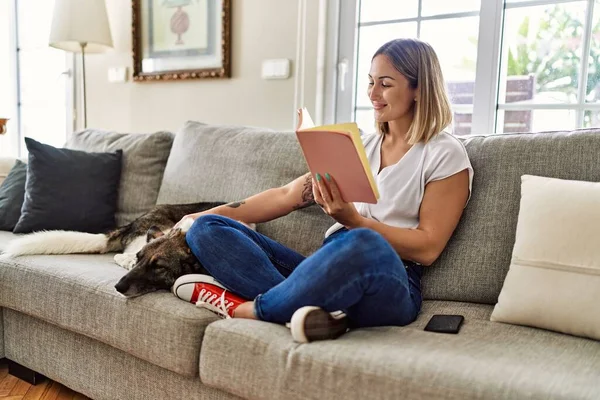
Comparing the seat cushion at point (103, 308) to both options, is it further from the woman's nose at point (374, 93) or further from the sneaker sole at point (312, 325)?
the woman's nose at point (374, 93)

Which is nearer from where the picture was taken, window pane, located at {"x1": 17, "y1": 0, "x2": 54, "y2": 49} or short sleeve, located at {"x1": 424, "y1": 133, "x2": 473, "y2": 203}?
short sleeve, located at {"x1": 424, "y1": 133, "x2": 473, "y2": 203}

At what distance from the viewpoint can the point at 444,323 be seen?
1249 millimetres

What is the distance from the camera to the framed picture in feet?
9.68

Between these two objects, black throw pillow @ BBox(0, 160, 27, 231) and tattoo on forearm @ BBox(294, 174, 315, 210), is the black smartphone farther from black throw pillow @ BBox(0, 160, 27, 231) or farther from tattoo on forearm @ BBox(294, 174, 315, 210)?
black throw pillow @ BBox(0, 160, 27, 231)

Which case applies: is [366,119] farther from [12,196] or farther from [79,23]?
[79,23]

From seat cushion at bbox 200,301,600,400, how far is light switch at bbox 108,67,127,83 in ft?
8.48

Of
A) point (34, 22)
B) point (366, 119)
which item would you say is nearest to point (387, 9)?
point (366, 119)

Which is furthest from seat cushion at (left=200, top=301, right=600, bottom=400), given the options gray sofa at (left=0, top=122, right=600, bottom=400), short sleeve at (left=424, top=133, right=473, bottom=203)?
short sleeve at (left=424, top=133, right=473, bottom=203)

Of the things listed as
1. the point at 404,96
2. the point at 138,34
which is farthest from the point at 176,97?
the point at 404,96

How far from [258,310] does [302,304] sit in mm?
157

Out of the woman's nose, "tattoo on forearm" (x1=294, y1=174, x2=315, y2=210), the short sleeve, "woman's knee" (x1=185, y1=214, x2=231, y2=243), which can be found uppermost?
the woman's nose

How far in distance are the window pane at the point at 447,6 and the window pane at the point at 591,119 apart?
25.3 inches

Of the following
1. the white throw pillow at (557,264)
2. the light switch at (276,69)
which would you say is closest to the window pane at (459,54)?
the light switch at (276,69)

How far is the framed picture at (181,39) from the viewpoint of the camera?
295cm
